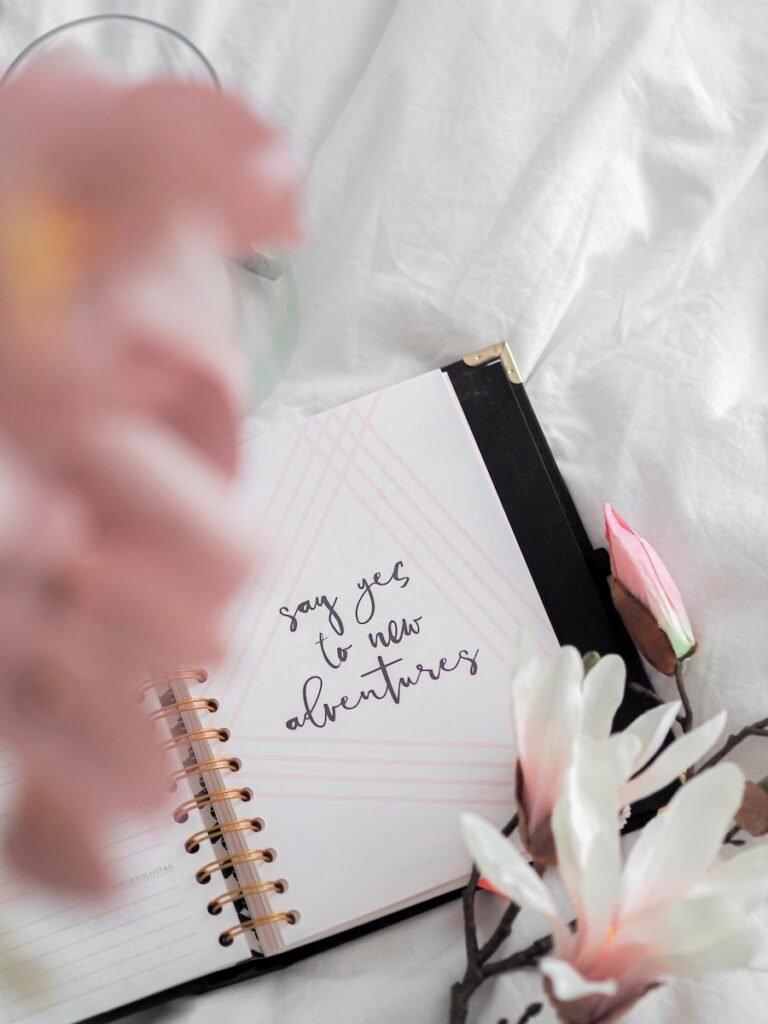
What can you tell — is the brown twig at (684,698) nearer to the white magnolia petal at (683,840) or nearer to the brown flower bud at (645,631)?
the brown flower bud at (645,631)

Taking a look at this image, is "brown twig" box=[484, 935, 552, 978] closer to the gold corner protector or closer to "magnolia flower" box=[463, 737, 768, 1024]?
"magnolia flower" box=[463, 737, 768, 1024]

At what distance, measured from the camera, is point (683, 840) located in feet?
0.75

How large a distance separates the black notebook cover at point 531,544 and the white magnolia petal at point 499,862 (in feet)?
0.53

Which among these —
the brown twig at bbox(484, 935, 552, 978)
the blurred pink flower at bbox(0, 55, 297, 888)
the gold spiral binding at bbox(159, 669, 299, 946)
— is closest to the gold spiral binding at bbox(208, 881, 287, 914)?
the gold spiral binding at bbox(159, 669, 299, 946)

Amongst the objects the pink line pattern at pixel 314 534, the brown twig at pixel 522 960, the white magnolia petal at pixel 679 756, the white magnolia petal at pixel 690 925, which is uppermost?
the pink line pattern at pixel 314 534

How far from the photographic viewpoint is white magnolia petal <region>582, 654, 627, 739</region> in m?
0.26

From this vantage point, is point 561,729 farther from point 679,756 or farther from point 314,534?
point 314,534

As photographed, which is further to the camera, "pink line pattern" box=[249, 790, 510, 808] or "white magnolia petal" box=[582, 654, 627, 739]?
"pink line pattern" box=[249, 790, 510, 808]

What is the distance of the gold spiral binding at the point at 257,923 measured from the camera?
14.3 inches

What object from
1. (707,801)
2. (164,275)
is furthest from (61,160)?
(707,801)

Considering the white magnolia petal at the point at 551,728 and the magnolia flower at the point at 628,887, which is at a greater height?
the white magnolia petal at the point at 551,728

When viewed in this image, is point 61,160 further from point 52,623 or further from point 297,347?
point 297,347

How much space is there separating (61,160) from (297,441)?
0.27 metres

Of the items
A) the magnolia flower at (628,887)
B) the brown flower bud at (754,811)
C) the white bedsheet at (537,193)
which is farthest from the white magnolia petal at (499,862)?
the white bedsheet at (537,193)
